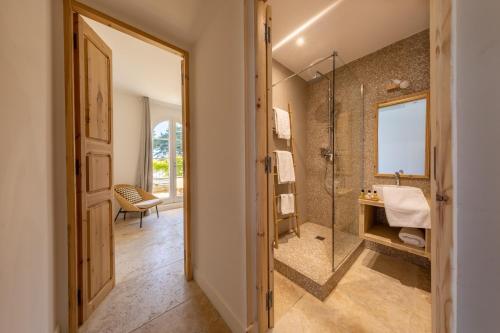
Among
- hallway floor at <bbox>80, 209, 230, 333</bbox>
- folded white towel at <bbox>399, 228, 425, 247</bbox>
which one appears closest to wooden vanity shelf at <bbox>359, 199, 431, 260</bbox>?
folded white towel at <bbox>399, 228, 425, 247</bbox>

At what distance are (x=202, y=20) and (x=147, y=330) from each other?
2.54m

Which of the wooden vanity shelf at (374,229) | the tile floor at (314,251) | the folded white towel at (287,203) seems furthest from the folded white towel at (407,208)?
the folded white towel at (287,203)

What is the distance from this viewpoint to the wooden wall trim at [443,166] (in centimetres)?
47

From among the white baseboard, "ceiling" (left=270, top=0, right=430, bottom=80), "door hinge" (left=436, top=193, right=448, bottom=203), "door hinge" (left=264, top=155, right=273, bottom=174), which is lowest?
the white baseboard

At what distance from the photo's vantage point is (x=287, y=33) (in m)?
1.94

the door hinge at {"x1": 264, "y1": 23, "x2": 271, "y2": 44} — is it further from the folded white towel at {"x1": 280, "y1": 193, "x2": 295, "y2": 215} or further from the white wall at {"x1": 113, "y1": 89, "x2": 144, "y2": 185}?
the white wall at {"x1": 113, "y1": 89, "x2": 144, "y2": 185}

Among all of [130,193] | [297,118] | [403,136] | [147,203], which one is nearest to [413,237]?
[403,136]

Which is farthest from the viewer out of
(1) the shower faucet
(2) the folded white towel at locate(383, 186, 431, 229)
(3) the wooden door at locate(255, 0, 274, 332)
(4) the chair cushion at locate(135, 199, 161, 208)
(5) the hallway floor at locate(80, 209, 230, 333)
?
(4) the chair cushion at locate(135, 199, 161, 208)

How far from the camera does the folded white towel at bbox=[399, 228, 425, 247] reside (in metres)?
1.57

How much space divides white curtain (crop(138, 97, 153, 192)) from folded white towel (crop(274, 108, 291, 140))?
11.4 feet

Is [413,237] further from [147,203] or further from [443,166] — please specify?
[147,203]

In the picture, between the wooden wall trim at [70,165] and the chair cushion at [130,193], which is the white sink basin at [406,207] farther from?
the chair cushion at [130,193]
